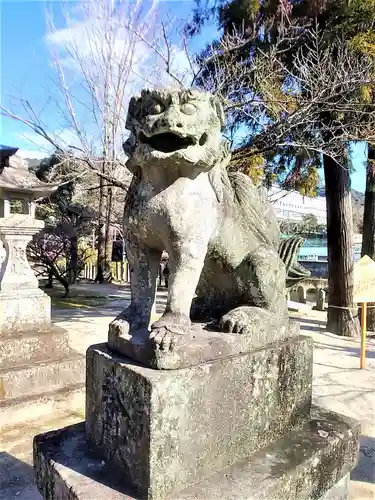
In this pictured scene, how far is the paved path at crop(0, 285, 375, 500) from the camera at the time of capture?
7.38ft

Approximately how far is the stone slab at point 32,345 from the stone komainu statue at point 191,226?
2.16m

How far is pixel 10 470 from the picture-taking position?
7.69 feet

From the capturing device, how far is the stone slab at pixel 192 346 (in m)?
1.22

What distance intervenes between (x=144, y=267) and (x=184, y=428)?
0.58 m

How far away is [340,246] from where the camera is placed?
573 cm

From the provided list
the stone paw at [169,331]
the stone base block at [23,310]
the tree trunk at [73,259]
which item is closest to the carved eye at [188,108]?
the stone paw at [169,331]

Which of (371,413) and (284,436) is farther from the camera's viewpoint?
(371,413)

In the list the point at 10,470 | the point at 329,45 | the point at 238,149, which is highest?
the point at 329,45

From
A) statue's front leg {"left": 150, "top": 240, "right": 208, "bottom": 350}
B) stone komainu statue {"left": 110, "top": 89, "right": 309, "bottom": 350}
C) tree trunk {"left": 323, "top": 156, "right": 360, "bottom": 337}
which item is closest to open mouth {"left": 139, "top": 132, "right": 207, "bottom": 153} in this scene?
stone komainu statue {"left": 110, "top": 89, "right": 309, "bottom": 350}

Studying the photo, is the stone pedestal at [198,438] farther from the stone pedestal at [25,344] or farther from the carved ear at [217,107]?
the stone pedestal at [25,344]

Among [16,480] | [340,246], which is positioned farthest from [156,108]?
[340,246]

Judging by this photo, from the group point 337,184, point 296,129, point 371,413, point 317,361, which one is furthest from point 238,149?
point 371,413

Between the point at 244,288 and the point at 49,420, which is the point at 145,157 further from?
the point at 49,420

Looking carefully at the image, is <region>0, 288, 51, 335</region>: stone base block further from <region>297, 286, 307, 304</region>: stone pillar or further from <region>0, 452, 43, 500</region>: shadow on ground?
<region>297, 286, 307, 304</region>: stone pillar
